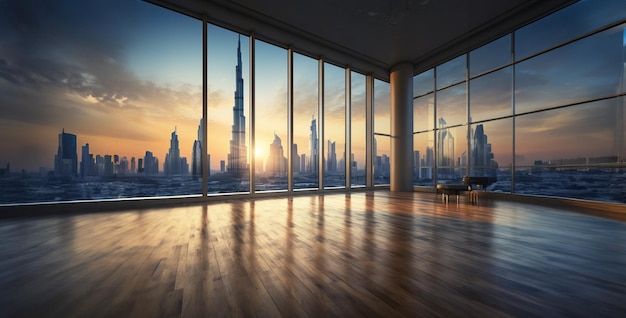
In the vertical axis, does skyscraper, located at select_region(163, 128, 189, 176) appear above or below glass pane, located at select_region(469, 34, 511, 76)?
below

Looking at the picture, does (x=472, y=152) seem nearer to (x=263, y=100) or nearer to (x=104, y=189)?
(x=263, y=100)

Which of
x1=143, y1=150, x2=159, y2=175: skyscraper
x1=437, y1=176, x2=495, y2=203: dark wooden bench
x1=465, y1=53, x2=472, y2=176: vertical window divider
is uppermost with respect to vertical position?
x1=465, y1=53, x2=472, y2=176: vertical window divider

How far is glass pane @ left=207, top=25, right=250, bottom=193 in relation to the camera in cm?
630

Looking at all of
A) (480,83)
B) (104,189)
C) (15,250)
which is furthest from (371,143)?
(15,250)

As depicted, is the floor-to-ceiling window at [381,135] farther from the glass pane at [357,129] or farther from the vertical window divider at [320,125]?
the vertical window divider at [320,125]

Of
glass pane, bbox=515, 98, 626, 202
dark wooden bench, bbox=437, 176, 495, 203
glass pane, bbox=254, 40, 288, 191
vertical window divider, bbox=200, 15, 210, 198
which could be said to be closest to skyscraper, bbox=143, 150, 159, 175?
vertical window divider, bbox=200, 15, 210, 198

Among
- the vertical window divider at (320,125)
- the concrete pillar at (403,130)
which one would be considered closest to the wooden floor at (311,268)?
the vertical window divider at (320,125)

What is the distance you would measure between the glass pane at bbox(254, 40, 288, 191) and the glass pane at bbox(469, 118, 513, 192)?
6330mm

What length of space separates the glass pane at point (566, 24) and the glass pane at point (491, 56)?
0.32 m

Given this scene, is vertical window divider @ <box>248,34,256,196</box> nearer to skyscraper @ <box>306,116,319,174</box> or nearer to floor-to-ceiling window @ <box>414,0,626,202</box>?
skyscraper @ <box>306,116,319,174</box>

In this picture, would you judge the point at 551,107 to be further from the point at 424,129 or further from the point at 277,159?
the point at 277,159

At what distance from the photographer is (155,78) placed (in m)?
5.93

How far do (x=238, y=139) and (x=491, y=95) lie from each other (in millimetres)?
8195

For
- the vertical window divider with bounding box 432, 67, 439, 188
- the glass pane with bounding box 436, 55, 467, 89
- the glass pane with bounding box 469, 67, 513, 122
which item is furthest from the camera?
the vertical window divider with bounding box 432, 67, 439, 188
